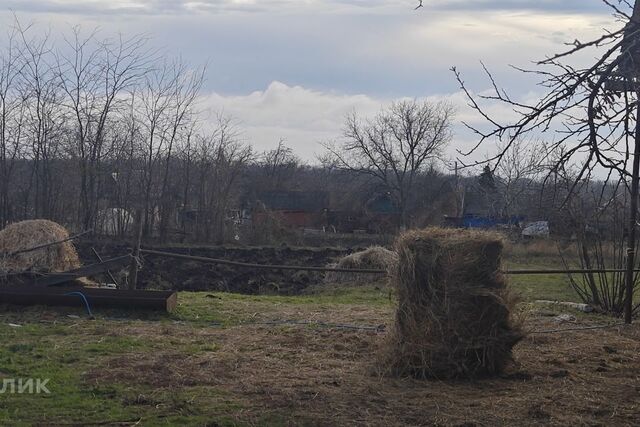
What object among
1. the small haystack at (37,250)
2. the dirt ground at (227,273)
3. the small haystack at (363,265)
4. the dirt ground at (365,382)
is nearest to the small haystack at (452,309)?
the dirt ground at (365,382)

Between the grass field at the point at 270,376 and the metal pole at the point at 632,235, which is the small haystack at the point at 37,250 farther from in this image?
the metal pole at the point at 632,235

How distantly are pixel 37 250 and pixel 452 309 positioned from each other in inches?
312

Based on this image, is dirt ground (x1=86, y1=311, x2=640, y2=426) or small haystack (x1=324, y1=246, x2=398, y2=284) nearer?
dirt ground (x1=86, y1=311, x2=640, y2=426)

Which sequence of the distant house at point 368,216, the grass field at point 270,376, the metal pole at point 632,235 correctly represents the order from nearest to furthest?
the grass field at point 270,376 < the metal pole at point 632,235 < the distant house at point 368,216

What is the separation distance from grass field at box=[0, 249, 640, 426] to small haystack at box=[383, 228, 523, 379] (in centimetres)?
22

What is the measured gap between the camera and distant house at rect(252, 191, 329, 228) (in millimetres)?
46638

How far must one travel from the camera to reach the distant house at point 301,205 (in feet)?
153

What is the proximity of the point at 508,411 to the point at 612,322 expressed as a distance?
231 inches

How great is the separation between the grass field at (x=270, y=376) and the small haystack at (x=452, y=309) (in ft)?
0.72

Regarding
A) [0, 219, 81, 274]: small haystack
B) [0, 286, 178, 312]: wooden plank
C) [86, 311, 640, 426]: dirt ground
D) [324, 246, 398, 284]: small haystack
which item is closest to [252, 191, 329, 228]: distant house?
[324, 246, 398, 284]: small haystack

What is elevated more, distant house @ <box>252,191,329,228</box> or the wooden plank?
distant house @ <box>252,191,329,228</box>

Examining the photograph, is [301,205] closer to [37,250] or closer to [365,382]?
[37,250]

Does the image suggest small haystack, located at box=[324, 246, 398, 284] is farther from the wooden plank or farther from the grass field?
the wooden plank

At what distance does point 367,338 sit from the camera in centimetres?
868
